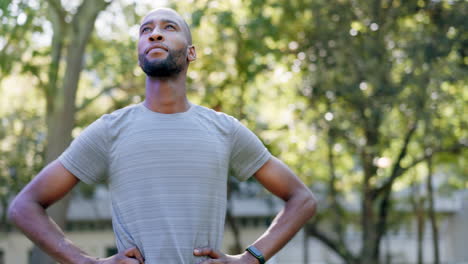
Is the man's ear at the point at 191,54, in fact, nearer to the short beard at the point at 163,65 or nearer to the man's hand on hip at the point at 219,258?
the short beard at the point at 163,65

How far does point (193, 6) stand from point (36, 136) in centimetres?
821

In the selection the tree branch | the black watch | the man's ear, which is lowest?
the tree branch

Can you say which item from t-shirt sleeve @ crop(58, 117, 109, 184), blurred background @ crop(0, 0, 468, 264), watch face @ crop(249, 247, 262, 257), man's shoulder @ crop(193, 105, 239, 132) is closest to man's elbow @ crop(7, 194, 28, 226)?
t-shirt sleeve @ crop(58, 117, 109, 184)

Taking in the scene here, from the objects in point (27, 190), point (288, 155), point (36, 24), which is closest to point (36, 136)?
point (288, 155)

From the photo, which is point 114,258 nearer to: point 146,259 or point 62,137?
point 146,259

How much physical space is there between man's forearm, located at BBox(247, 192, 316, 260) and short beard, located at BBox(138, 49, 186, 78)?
651 mm

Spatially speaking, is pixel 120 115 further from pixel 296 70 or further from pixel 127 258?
pixel 296 70

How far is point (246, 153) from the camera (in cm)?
267

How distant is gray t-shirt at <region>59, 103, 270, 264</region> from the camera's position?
7.97 feet

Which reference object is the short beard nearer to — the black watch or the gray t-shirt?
the gray t-shirt

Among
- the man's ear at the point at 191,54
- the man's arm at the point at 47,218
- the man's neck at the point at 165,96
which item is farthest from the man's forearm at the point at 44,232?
the man's ear at the point at 191,54

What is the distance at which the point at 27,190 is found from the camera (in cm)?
247

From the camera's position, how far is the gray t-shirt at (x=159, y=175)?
2428mm

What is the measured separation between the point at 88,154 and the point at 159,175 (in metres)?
0.27
